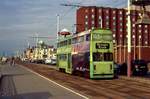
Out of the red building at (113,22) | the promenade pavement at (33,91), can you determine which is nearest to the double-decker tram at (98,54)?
the promenade pavement at (33,91)

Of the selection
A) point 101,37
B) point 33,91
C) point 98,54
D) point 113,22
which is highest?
point 113,22

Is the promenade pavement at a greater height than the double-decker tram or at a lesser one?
lesser

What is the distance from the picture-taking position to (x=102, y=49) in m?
36.8

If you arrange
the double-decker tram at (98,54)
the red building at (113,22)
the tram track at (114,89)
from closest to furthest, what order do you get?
the tram track at (114,89), the double-decker tram at (98,54), the red building at (113,22)

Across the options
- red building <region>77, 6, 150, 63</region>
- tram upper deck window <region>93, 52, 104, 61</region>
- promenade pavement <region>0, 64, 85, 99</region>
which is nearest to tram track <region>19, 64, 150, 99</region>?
promenade pavement <region>0, 64, 85, 99</region>

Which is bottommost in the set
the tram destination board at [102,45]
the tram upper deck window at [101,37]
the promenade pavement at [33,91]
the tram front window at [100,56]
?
the promenade pavement at [33,91]

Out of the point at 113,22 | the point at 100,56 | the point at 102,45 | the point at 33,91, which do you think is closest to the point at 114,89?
the point at 33,91

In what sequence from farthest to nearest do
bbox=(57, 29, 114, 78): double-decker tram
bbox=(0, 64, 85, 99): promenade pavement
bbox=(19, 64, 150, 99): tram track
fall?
bbox=(57, 29, 114, 78): double-decker tram < bbox=(19, 64, 150, 99): tram track < bbox=(0, 64, 85, 99): promenade pavement

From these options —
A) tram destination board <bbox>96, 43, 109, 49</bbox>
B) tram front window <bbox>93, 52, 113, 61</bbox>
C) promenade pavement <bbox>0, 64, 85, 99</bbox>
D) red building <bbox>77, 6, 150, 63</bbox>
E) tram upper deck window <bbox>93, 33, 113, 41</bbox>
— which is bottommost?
promenade pavement <bbox>0, 64, 85, 99</bbox>

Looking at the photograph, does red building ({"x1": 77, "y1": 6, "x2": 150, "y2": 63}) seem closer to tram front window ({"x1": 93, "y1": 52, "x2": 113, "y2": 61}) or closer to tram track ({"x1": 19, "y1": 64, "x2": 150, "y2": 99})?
tram front window ({"x1": 93, "y1": 52, "x2": 113, "y2": 61})

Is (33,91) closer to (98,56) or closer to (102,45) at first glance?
(98,56)

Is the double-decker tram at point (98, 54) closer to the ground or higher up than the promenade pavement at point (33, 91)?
higher up

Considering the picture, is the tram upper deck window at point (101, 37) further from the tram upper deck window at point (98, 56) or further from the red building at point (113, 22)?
the red building at point (113, 22)

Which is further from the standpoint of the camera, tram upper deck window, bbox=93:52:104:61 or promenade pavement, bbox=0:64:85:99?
tram upper deck window, bbox=93:52:104:61
